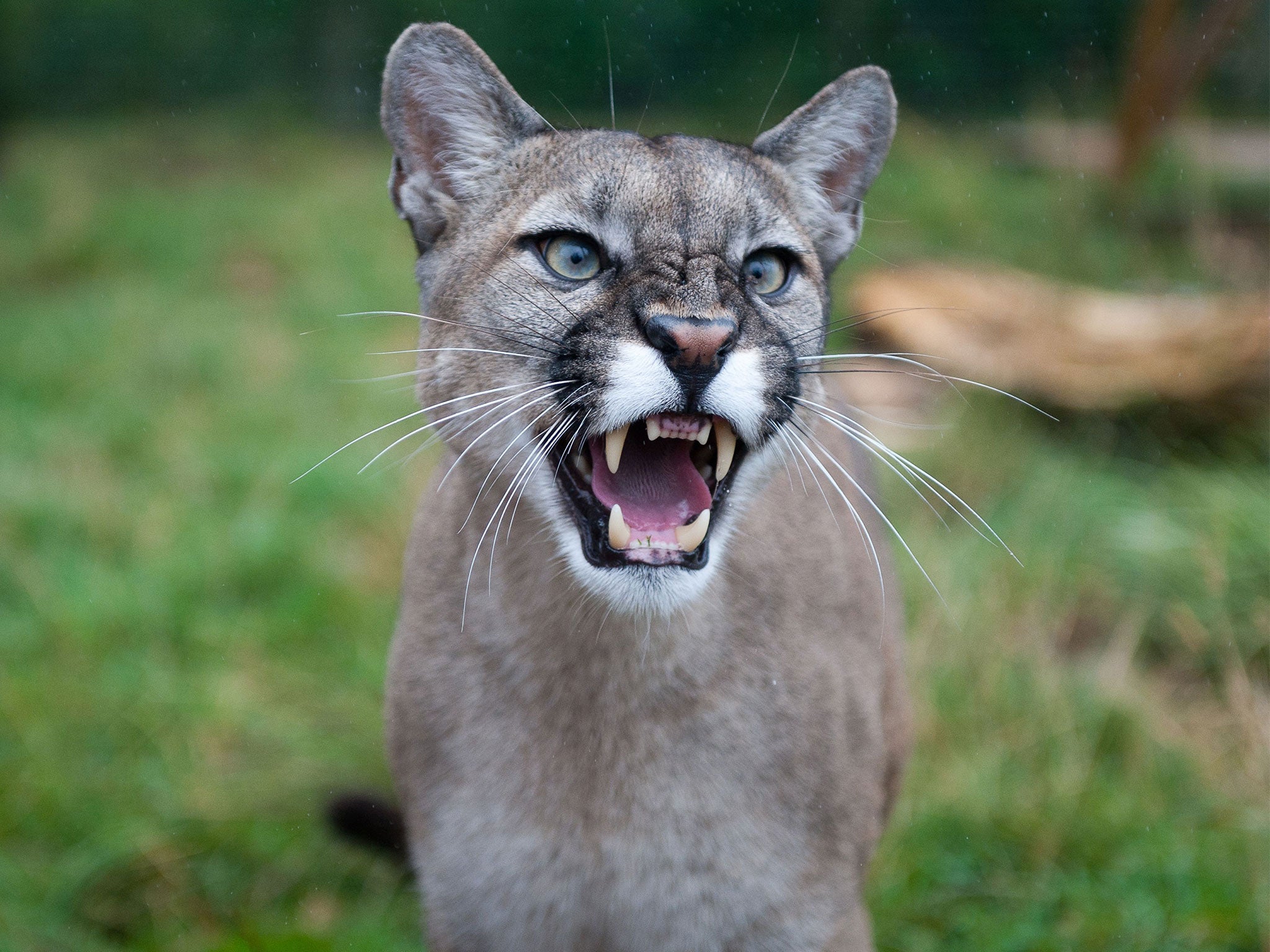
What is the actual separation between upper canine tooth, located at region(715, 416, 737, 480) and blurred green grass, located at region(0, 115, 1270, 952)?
1.46 metres

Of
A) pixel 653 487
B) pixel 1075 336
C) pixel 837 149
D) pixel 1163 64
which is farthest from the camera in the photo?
pixel 1163 64

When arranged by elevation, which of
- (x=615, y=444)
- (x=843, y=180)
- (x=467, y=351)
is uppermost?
(x=843, y=180)

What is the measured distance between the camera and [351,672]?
4.37 metres

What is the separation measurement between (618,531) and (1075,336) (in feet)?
17.1

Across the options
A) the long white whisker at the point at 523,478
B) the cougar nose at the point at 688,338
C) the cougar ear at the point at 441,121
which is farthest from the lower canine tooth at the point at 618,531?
the cougar ear at the point at 441,121

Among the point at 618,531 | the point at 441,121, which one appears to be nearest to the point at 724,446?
the point at 618,531

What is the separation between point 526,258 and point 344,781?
2.17 meters

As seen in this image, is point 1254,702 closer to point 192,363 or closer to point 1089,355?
point 1089,355

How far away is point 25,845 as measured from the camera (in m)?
3.59

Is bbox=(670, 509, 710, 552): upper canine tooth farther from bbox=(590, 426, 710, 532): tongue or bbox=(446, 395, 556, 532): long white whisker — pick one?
bbox=(446, 395, 556, 532): long white whisker

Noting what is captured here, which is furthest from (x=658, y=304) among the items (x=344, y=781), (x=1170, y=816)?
(x=1170, y=816)

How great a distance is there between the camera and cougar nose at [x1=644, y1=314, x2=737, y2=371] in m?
2.02

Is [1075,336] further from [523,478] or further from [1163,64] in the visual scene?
[523,478]

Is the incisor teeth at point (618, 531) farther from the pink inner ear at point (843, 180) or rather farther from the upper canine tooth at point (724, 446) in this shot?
the pink inner ear at point (843, 180)
